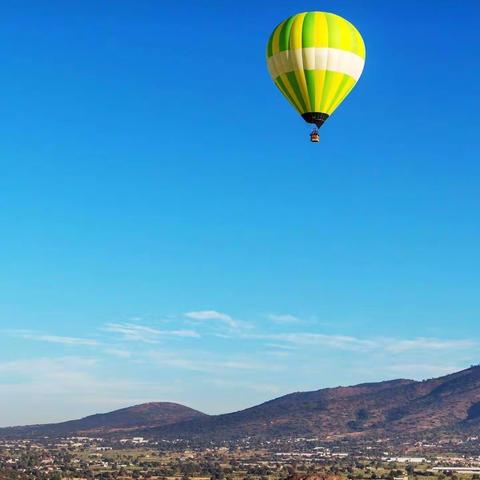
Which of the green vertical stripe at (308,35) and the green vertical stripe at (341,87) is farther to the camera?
the green vertical stripe at (341,87)

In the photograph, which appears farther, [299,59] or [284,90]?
[284,90]

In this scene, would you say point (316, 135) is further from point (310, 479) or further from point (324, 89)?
point (310, 479)

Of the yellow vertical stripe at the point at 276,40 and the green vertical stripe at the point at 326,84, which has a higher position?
the yellow vertical stripe at the point at 276,40

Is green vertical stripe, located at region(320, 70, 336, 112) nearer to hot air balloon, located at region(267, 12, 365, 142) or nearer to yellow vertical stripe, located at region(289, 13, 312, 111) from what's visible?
hot air balloon, located at region(267, 12, 365, 142)

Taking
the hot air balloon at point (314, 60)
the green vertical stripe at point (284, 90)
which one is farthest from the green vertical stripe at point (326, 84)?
the green vertical stripe at point (284, 90)

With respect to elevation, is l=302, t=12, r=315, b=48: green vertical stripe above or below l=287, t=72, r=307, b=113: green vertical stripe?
above

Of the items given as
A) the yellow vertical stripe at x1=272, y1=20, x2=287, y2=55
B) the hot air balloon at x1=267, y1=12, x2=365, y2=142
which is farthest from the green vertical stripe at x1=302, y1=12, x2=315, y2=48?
the yellow vertical stripe at x1=272, y1=20, x2=287, y2=55

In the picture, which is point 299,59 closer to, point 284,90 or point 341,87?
point 284,90

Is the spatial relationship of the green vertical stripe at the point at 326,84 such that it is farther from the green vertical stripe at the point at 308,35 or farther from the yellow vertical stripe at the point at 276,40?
A: the yellow vertical stripe at the point at 276,40

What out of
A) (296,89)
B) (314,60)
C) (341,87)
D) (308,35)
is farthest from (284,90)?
(308,35)
